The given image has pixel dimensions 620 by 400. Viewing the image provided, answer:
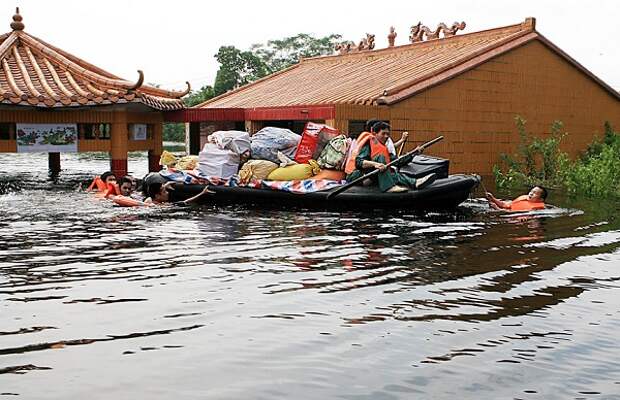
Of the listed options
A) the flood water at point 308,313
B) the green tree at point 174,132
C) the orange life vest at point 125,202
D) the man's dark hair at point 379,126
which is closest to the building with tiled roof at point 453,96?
the man's dark hair at point 379,126

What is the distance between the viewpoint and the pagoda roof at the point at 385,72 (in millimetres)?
18750

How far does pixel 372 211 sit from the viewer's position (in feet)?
41.5

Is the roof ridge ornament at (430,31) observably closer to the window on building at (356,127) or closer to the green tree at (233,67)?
the window on building at (356,127)

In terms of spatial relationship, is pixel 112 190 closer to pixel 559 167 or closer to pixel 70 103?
pixel 70 103

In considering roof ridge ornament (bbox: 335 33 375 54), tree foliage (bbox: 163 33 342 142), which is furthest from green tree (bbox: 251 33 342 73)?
roof ridge ornament (bbox: 335 33 375 54)

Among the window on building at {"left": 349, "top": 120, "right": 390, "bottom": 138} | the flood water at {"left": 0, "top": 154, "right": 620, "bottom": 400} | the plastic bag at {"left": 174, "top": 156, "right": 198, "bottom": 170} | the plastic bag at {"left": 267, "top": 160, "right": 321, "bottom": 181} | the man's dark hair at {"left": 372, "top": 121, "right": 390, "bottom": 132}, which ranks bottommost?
the flood water at {"left": 0, "top": 154, "right": 620, "bottom": 400}

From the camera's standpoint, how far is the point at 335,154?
44.0 ft

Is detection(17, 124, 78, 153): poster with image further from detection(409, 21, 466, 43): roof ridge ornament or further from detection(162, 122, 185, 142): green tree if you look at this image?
detection(162, 122, 185, 142): green tree

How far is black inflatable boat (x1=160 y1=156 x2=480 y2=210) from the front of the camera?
40.7 ft

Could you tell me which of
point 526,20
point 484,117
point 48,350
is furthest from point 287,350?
point 526,20

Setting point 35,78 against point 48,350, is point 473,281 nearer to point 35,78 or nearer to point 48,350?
point 48,350

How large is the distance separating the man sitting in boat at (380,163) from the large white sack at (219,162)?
8.49ft

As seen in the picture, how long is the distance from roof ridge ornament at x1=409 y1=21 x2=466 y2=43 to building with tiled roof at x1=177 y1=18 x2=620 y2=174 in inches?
1.6

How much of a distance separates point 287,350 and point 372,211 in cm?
788
